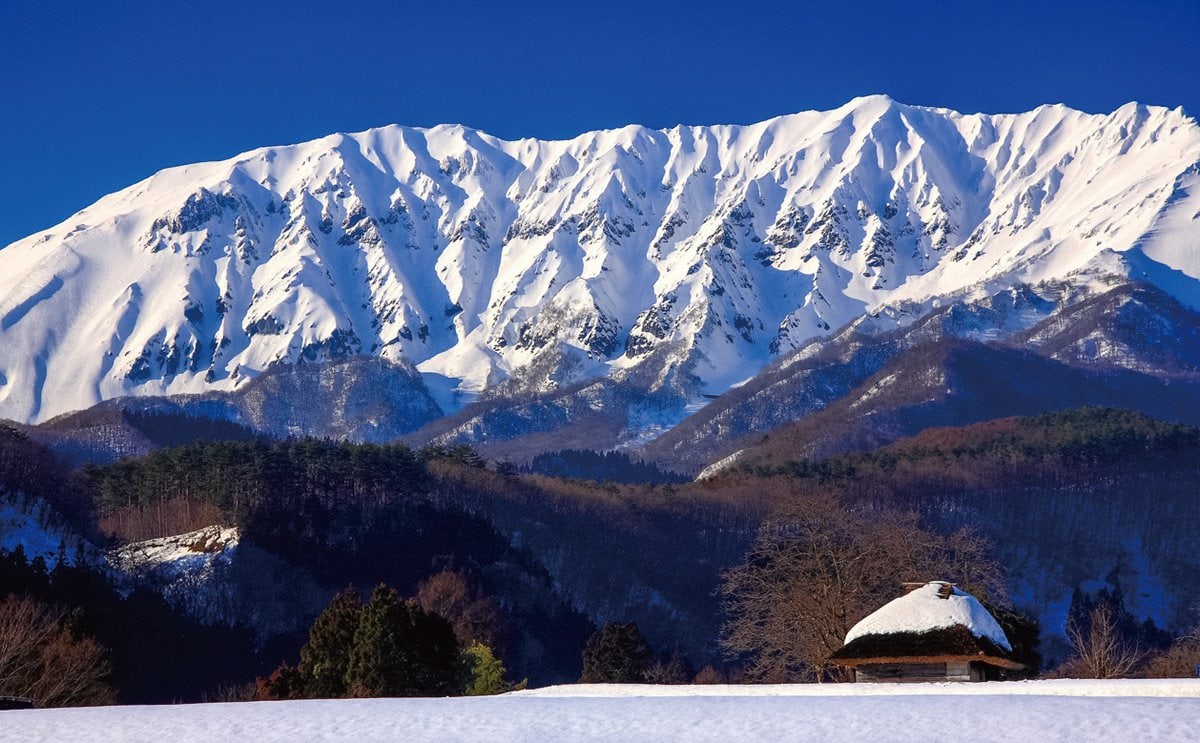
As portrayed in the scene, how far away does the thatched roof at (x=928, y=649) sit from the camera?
54812 millimetres

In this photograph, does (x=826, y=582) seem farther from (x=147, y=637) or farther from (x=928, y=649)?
(x=147, y=637)

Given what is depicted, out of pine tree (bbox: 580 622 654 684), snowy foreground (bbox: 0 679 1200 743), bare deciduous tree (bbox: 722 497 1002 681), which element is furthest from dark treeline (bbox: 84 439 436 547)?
snowy foreground (bbox: 0 679 1200 743)

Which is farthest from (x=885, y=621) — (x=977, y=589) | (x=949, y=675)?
(x=977, y=589)

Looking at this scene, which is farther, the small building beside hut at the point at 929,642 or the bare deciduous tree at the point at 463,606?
the bare deciduous tree at the point at 463,606

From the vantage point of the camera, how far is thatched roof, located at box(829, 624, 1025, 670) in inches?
2158

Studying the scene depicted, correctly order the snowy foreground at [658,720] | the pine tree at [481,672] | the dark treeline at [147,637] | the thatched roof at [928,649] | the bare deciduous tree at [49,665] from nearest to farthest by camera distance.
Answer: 1. the snowy foreground at [658,720]
2. the thatched roof at [928,649]
3. the bare deciduous tree at [49,665]
4. the pine tree at [481,672]
5. the dark treeline at [147,637]

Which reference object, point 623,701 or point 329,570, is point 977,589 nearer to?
point 623,701

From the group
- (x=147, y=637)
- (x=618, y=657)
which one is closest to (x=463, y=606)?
(x=147, y=637)

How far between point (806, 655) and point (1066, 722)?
4408 centimetres

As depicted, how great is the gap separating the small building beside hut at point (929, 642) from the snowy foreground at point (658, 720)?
16158 mm

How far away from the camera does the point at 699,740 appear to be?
1270 inches

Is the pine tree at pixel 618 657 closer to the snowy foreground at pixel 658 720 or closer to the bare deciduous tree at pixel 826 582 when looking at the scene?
the bare deciduous tree at pixel 826 582

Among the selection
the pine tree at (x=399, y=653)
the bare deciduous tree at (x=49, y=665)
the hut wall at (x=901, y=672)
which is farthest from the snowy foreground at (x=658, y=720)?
the pine tree at (x=399, y=653)

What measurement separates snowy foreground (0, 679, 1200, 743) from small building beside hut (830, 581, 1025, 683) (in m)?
16.2
